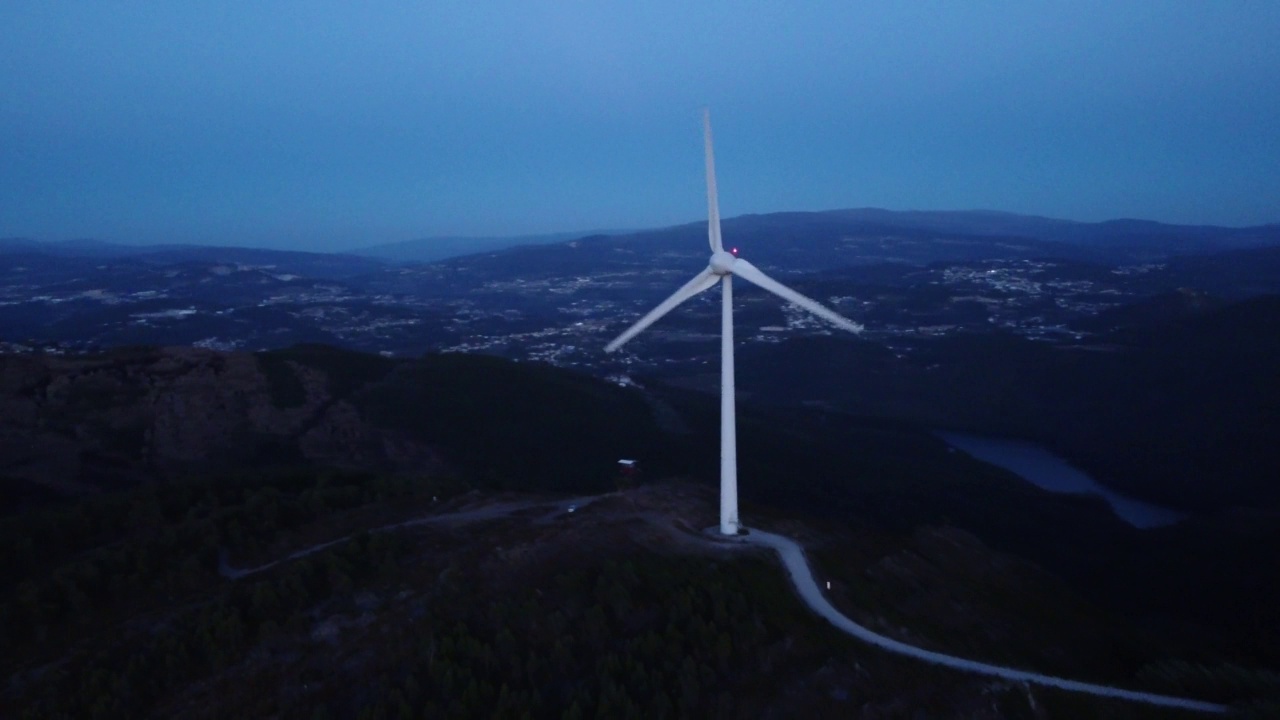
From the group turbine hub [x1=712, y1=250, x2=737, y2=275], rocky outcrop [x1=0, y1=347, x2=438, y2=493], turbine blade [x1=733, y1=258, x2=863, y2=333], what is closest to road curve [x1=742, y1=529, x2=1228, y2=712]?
turbine blade [x1=733, y1=258, x2=863, y2=333]

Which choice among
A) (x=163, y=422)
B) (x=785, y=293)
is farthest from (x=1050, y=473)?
(x=163, y=422)

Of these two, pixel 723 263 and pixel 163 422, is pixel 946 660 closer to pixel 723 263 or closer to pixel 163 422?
pixel 723 263

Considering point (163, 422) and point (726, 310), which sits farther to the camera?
point (163, 422)

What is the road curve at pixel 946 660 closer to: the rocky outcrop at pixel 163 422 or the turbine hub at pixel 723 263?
the turbine hub at pixel 723 263

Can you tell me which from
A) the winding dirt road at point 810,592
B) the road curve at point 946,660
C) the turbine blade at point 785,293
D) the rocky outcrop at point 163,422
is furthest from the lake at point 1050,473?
the rocky outcrop at point 163,422

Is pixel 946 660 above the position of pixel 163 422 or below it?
above

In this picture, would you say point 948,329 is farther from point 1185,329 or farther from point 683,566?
point 683,566

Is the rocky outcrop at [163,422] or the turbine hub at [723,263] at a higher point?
the turbine hub at [723,263]
